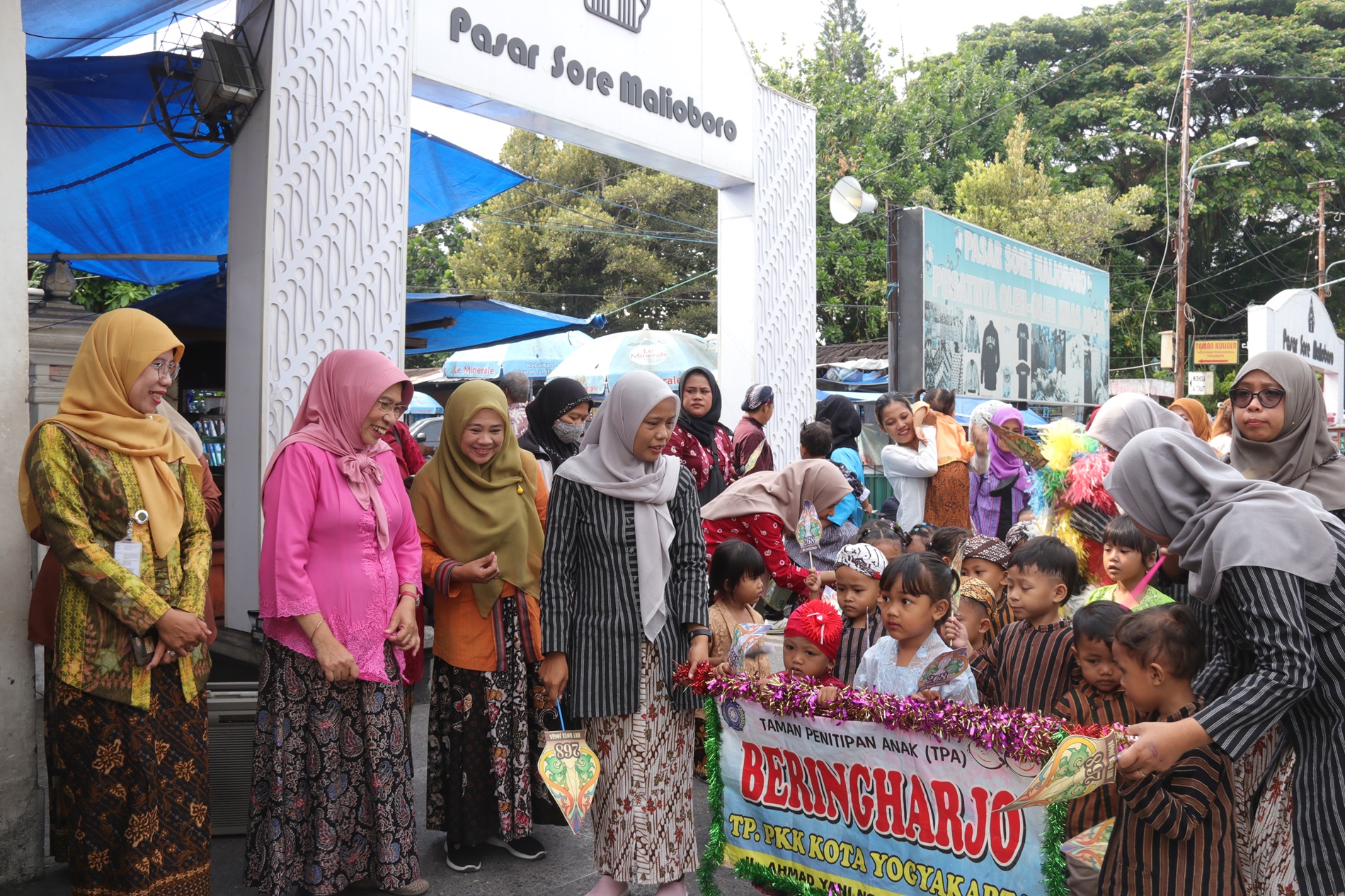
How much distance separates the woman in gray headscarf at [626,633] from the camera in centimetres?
337

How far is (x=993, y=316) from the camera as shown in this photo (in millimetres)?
12805

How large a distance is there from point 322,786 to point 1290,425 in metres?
3.24

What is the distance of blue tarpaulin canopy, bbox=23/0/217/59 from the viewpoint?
5805 millimetres

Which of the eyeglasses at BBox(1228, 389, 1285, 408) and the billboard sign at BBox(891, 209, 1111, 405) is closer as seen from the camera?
the eyeglasses at BBox(1228, 389, 1285, 408)

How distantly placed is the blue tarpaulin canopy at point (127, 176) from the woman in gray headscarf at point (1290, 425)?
5.31 meters

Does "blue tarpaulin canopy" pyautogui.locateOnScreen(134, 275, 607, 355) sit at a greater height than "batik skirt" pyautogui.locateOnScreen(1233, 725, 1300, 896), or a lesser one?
greater

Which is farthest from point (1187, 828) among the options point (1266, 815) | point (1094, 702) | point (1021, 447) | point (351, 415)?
point (1021, 447)

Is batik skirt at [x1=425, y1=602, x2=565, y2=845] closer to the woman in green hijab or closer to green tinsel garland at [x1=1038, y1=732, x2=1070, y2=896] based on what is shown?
the woman in green hijab

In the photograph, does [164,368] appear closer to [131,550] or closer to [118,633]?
[131,550]

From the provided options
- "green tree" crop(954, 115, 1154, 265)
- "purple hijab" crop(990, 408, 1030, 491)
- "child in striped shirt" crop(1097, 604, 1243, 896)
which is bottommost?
"child in striped shirt" crop(1097, 604, 1243, 896)

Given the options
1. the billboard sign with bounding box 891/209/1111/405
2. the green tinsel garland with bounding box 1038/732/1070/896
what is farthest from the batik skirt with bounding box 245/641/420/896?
the billboard sign with bounding box 891/209/1111/405

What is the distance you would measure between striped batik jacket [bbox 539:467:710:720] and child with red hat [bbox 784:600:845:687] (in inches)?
12.7

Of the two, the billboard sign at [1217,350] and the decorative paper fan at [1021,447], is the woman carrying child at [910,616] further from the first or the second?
the billboard sign at [1217,350]

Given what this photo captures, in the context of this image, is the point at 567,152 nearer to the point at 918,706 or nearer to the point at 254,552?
the point at 254,552
